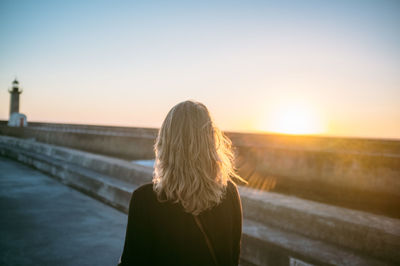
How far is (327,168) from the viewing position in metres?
8.23

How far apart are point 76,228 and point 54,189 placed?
2747mm

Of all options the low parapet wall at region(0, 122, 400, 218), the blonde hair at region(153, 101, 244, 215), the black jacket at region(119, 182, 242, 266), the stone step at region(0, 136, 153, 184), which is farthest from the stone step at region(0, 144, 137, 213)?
the low parapet wall at region(0, 122, 400, 218)

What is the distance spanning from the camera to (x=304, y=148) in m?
8.66

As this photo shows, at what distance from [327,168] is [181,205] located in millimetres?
7782

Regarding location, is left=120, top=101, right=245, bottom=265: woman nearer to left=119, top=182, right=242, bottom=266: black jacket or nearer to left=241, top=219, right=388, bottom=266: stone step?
left=119, top=182, right=242, bottom=266: black jacket

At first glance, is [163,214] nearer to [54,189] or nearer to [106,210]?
[106,210]

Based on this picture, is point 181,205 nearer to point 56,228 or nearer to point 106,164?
point 56,228

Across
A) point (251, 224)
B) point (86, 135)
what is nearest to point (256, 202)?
point (251, 224)

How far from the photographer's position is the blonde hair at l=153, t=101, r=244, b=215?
5.04 ft

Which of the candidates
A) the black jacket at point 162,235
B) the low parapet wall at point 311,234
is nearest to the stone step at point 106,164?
the low parapet wall at point 311,234

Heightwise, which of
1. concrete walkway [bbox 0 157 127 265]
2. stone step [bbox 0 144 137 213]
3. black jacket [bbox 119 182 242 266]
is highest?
black jacket [bbox 119 182 242 266]

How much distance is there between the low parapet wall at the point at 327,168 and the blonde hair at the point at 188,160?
19.3 ft

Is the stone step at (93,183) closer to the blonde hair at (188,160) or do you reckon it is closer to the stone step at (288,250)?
the stone step at (288,250)

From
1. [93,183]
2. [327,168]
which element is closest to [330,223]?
[93,183]
